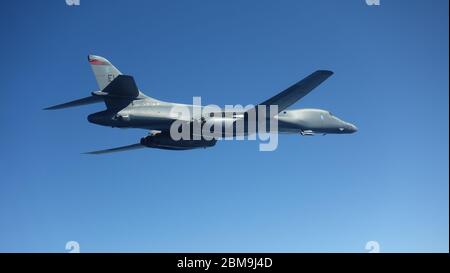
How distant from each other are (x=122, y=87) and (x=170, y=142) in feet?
18.0

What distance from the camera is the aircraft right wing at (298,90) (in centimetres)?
2437

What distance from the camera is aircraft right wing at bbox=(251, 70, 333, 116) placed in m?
24.4

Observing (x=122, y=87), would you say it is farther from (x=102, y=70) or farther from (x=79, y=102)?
(x=79, y=102)

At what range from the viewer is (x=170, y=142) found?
94.6 feet

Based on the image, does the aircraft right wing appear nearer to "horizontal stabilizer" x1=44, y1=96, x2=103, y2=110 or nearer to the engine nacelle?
the engine nacelle

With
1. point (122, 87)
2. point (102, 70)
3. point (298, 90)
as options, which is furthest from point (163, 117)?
point (298, 90)

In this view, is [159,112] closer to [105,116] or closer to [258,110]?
[105,116]

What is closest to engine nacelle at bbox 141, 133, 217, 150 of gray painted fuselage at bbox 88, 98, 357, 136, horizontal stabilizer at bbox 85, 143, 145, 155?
horizontal stabilizer at bbox 85, 143, 145, 155

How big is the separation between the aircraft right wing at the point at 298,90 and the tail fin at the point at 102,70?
8.22m

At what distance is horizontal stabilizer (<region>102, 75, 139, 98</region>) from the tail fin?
0.77 meters

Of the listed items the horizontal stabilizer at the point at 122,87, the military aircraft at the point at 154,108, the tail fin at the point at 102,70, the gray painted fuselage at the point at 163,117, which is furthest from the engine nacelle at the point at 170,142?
the tail fin at the point at 102,70

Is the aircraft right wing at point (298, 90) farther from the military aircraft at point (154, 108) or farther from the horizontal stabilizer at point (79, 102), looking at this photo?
the horizontal stabilizer at point (79, 102)

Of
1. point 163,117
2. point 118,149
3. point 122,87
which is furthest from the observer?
point 118,149

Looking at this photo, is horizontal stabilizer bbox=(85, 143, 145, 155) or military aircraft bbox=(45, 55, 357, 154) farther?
horizontal stabilizer bbox=(85, 143, 145, 155)
